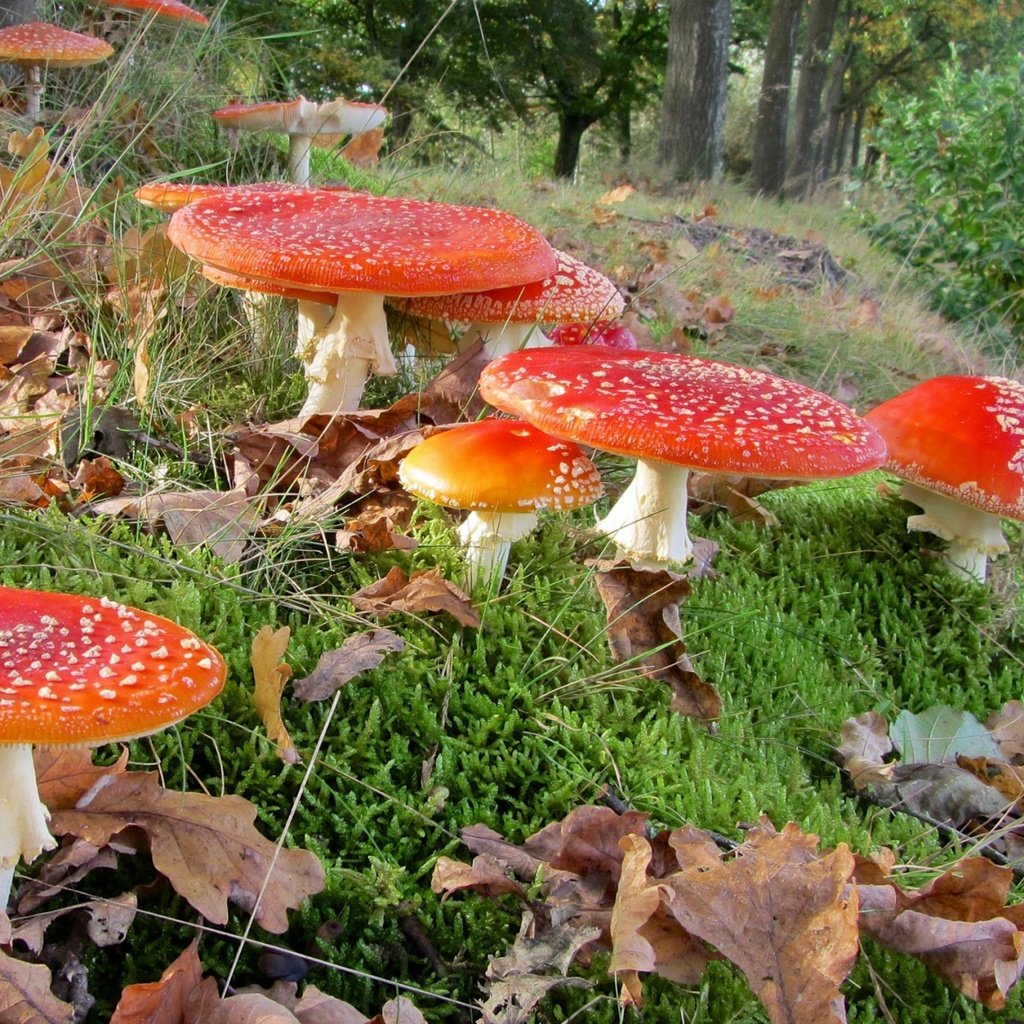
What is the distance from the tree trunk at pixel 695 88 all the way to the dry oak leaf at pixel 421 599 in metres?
11.5

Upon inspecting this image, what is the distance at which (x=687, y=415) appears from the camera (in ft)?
7.09

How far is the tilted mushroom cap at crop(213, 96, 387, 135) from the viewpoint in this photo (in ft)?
16.1

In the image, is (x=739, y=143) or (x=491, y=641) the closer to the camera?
(x=491, y=641)

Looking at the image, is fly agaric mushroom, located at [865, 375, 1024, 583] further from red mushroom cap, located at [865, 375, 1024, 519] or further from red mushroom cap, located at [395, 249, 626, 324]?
red mushroom cap, located at [395, 249, 626, 324]

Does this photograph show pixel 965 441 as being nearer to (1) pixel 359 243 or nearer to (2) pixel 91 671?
(1) pixel 359 243

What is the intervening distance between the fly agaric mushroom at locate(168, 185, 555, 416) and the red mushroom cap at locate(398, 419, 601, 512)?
0.51 metres

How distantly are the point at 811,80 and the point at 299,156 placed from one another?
14.7 meters

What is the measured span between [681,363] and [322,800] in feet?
4.70

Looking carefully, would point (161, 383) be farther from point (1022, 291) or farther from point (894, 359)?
point (1022, 291)

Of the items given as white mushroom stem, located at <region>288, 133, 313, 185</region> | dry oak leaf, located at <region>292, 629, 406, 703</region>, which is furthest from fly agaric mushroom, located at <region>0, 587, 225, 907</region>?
white mushroom stem, located at <region>288, 133, 313, 185</region>

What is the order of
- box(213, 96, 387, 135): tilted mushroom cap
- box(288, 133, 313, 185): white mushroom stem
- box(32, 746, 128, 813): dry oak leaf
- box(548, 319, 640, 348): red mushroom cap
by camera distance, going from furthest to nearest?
1. box(288, 133, 313, 185): white mushroom stem
2. box(213, 96, 387, 135): tilted mushroom cap
3. box(548, 319, 640, 348): red mushroom cap
4. box(32, 746, 128, 813): dry oak leaf

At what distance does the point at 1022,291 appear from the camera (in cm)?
805

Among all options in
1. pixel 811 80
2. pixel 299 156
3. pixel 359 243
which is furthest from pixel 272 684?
pixel 811 80

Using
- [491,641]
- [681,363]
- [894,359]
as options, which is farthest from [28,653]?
[894,359]
